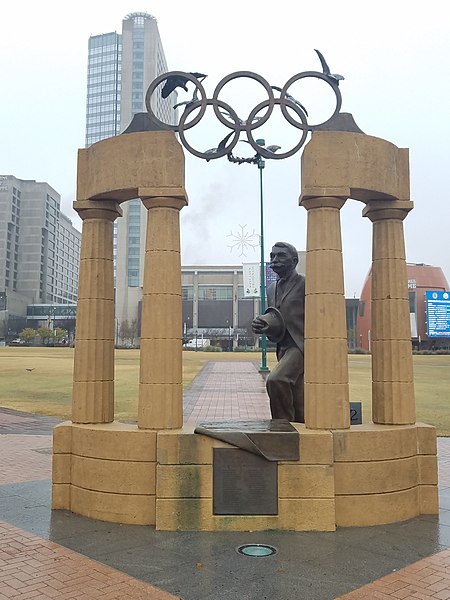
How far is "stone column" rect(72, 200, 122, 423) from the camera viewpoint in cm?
820

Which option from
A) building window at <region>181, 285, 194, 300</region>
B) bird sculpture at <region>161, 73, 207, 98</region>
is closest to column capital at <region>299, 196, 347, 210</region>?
bird sculpture at <region>161, 73, 207, 98</region>

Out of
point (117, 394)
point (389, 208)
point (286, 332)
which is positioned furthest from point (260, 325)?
point (117, 394)

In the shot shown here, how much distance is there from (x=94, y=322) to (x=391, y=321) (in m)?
4.29

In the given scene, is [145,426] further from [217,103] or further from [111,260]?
[217,103]

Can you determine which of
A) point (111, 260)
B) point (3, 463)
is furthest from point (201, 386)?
point (111, 260)

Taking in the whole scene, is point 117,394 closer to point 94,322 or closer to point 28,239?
point 94,322

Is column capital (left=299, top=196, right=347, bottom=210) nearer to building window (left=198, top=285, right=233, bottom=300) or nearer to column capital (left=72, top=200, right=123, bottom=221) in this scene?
column capital (left=72, top=200, right=123, bottom=221)

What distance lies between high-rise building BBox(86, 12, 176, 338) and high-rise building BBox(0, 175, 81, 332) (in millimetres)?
20844

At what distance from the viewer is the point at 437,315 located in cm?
9188

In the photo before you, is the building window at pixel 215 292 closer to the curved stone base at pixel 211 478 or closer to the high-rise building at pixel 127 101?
the high-rise building at pixel 127 101

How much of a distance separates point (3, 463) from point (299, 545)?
7.75 m

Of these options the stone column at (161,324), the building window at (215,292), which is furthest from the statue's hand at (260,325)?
the building window at (215,292)

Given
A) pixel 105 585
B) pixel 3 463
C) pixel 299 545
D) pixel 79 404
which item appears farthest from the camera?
pixel 3 463

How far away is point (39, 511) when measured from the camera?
7.87m
